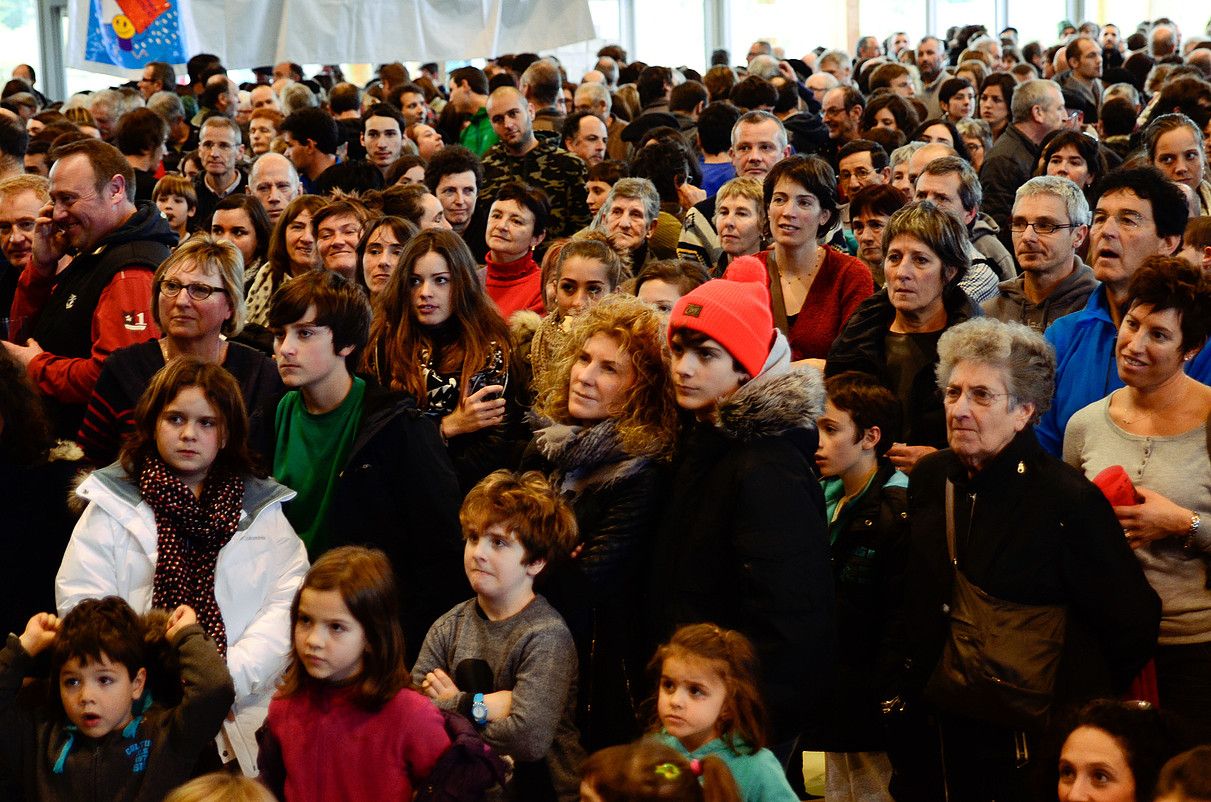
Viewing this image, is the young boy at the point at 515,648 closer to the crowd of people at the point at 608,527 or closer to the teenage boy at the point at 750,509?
the crowd of people at the point at 608,527

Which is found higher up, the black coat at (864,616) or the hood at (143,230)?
the hood at (143,230)

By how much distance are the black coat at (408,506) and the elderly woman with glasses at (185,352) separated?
1.44ft

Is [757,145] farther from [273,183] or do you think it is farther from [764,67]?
[764,67]

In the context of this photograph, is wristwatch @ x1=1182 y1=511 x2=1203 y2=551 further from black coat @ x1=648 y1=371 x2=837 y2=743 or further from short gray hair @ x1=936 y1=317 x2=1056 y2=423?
black coat @ x1=648 y1=371 x2=837 y2=743

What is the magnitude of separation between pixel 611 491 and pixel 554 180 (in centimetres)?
471

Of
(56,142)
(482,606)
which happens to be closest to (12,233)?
(56,142)

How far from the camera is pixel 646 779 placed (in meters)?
2.76

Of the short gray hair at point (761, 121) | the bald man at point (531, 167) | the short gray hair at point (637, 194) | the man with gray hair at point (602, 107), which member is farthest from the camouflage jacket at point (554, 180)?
the man with gray hair at point (602, 107)

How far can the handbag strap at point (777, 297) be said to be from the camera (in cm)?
555

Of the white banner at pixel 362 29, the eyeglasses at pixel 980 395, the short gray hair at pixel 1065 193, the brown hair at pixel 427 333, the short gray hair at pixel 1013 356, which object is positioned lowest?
the eyeglasses at pixel 980 395

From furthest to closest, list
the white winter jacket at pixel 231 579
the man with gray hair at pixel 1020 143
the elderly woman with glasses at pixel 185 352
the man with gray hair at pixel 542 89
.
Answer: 1. the man with gray hair at pixel 542 89
2. the man with gray hair at pixel 1020 143
3. the elderly woman with glasses at pixel 185 352
4. the white winter jacket at pixel 231 579

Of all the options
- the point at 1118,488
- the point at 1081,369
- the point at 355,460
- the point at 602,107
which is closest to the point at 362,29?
the point at 602,107

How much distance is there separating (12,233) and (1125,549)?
4403 millimetres

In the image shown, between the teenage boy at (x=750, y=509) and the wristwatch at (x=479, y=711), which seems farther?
the wristwatch at (x=479, y=711)
